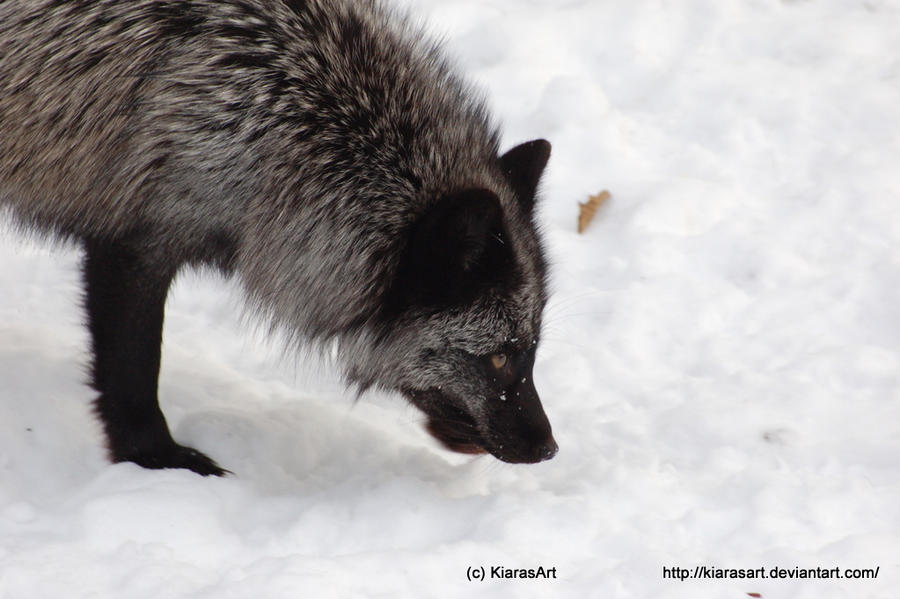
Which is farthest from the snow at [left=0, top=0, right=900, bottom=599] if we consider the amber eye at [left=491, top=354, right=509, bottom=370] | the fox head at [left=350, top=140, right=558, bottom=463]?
the amber eye at [left=491, top=354, right=509, bottom=370]

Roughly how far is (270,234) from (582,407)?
1.97 meters

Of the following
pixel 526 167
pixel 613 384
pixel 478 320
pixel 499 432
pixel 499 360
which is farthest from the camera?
pixel 613 384

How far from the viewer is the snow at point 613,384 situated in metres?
3.76

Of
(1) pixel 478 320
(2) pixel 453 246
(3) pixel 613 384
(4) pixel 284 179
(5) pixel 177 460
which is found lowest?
(5) pixel 177 460

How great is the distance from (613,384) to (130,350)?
8.15 ft

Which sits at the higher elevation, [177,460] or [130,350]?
[130,350]

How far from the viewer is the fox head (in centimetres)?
385

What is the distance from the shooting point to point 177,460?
4.45m

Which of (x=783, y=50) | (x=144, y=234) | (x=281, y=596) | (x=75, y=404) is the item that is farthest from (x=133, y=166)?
(x=783, y=50)

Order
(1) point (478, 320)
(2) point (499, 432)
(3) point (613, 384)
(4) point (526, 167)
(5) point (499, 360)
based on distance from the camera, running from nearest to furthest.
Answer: (1) point (478, 320), (5) point (499, 360), (2) point (499, 432), (4) point (526, 167), (3) point (613, 384)

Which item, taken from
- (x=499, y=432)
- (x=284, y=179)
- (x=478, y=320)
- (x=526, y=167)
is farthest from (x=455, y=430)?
(x=284, y=179)

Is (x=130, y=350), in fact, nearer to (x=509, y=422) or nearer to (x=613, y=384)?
(x=509, y=422)

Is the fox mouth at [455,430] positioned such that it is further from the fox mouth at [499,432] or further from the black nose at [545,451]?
the black nose at [545,451]

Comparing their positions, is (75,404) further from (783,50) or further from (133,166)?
(783,50)
